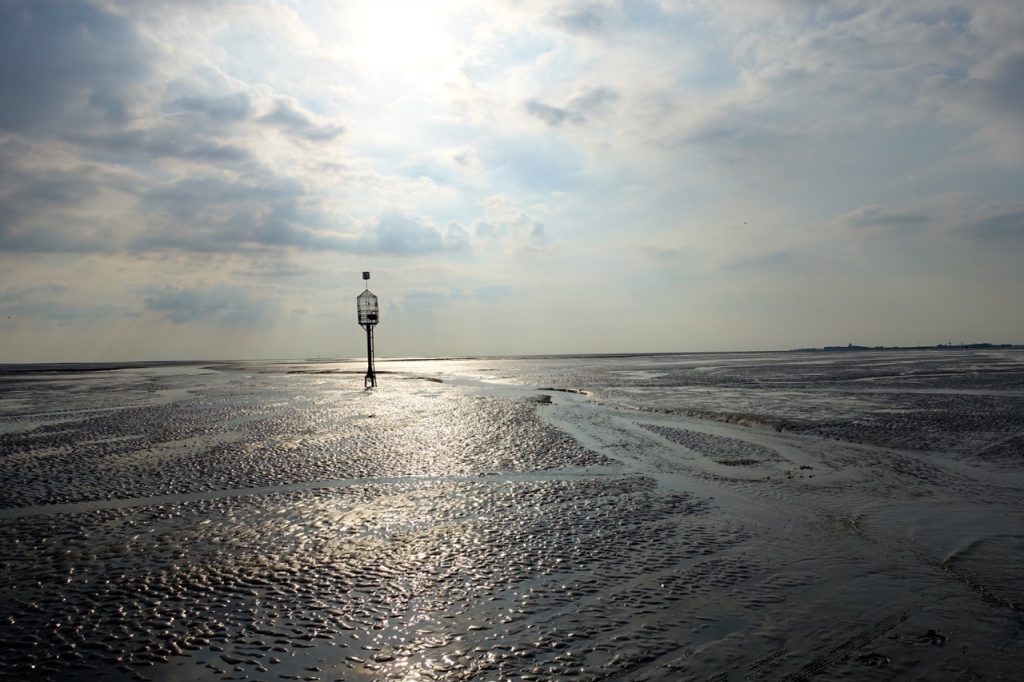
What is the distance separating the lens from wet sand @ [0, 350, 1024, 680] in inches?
210

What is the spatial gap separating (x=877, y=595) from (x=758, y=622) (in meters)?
1.58

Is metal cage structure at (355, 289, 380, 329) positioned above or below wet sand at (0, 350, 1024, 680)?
above

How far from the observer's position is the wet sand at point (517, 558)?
5.34 metres

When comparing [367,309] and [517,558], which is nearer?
[517,558]

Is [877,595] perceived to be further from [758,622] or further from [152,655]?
[152,655]

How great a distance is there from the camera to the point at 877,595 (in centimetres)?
654

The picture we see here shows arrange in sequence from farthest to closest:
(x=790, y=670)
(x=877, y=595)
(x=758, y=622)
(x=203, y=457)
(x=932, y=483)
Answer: (x=203, y=457), (x=932, y=483), (x=877, y=595), (x=758, y=622), (x=790, y=670)

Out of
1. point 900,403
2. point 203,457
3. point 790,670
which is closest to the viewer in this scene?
point 790,670

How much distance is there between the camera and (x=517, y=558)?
25.7 feet

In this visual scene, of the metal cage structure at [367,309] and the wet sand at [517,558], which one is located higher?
the metal cage structure at [367,309]

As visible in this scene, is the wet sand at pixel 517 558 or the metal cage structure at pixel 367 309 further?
the metal cage structure at pixel 367 309

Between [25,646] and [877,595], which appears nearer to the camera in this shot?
[25,646]

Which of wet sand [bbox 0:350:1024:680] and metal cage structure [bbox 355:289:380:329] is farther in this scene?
metal cage structure [bbox 355:289:380:329]

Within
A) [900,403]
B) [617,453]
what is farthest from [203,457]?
[900,403]
